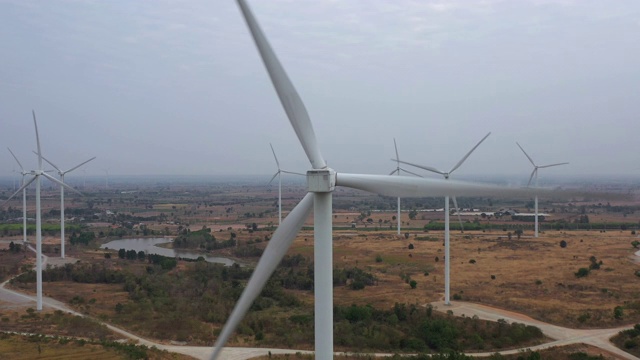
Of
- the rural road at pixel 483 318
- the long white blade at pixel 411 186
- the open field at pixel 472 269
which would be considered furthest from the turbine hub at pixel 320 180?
the open field at pixel 472 269

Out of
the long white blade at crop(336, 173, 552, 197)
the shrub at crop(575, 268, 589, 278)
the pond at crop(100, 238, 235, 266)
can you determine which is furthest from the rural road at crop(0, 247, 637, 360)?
the pond at crop(100, 238, 235, 266)

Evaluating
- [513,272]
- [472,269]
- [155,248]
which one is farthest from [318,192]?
[155,248]

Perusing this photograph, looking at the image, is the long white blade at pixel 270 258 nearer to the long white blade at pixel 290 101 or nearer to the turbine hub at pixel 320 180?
the turbine hub at pixel 320 180

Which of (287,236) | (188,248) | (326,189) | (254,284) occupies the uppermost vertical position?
(326,189)

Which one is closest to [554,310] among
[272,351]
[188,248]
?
[272,351]

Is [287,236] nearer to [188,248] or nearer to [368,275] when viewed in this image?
[368,275]

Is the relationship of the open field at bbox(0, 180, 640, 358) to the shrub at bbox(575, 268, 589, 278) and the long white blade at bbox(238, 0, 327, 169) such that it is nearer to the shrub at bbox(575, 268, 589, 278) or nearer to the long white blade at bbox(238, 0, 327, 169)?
the shrub at bbox(575, 268, 589, 278)
